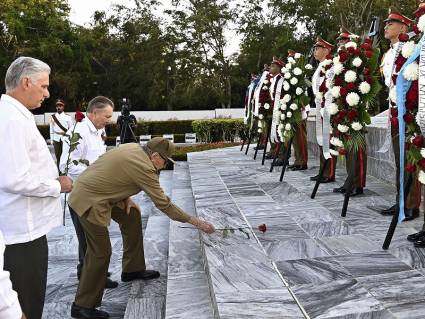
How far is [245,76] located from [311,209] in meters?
27.9

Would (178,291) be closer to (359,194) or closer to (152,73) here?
(359,194)

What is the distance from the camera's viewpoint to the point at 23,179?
2.47 meters

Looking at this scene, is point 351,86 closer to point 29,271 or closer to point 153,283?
point 153,283

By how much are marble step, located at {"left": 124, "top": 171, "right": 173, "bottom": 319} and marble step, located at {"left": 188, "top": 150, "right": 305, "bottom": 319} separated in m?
0.48

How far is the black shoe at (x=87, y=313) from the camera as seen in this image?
3.70 metres

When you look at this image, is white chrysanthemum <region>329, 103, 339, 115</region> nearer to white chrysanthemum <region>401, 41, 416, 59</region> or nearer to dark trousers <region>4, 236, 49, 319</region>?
white chrysanthemum <region>401, 41, 416, 59</region>

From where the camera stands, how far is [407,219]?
4816 millimetres

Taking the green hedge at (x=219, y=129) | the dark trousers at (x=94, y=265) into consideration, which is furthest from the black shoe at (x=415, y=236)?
the green hedge at (x=219, y=129)

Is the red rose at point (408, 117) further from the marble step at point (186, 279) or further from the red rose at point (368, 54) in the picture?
the marble step at point (186, 279)

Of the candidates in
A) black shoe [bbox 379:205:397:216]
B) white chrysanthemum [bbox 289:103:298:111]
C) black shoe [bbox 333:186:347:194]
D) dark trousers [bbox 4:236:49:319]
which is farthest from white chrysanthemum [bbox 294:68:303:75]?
dark trousers [bbox 4:236:49:319]

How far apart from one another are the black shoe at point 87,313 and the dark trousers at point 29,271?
37.9 inches

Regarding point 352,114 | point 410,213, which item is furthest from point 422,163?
point 352,114

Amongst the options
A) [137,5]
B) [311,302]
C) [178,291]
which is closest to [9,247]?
[178,291]

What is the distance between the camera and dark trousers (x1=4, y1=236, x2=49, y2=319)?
2.59 meters
